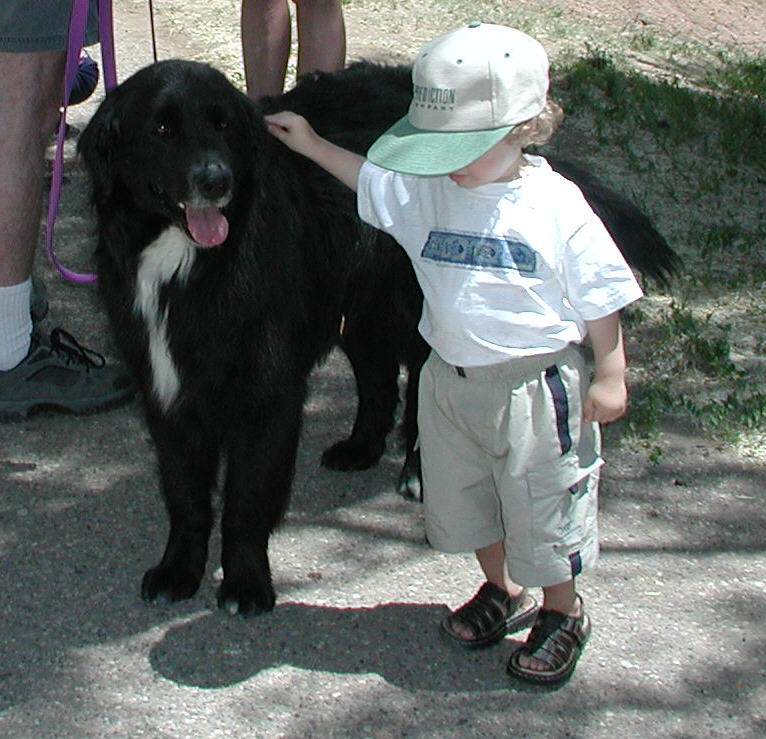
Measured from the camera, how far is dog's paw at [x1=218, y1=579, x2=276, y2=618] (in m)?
3.45

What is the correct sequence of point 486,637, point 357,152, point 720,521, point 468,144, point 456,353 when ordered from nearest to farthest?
point 468,144 → point 456,353 → point 486,637 → point 357,152 → point 720,521

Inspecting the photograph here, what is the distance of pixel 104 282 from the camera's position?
11.4 feet

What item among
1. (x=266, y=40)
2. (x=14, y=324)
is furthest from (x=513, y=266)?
(x=266, y=40)

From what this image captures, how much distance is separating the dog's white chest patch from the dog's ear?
7.3 inches

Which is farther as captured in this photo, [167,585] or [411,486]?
[411,486]

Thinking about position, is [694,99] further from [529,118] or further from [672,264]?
[529,118]

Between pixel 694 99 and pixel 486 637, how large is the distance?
5.12 metres

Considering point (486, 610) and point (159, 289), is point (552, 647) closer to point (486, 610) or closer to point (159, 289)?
point (486, 610)

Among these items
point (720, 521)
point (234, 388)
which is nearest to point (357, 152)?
point (234, 388)

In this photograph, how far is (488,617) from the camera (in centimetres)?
331

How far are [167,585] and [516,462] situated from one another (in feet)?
3.54

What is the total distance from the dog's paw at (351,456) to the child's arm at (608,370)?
1.49 m

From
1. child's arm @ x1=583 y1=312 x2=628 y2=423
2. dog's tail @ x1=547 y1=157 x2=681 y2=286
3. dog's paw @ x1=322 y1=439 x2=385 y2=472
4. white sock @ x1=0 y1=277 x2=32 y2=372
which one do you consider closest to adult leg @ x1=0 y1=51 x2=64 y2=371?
white sock @ x1=0 y1=277 x2=32 y2=372

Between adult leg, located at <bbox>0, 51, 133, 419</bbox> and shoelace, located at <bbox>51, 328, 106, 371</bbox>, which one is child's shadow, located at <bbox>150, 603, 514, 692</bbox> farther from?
shoelace, located at <bbox>51, 328, 106, 371</bbox>
